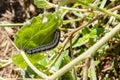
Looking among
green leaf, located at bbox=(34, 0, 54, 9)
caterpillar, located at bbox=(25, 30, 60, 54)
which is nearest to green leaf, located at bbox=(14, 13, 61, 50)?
caterpillar, located at bbox=(25, 30, 60, 54)

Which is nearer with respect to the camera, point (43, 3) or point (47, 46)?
point (47, 46)

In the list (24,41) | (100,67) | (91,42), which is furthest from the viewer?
(100,67)

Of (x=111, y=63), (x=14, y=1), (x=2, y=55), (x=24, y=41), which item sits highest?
(x=24, y=41)

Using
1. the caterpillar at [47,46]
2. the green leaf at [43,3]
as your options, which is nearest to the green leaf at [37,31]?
the caterpillar at [47,46]

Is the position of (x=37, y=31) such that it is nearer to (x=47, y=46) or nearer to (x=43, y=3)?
(x=47, y=46)

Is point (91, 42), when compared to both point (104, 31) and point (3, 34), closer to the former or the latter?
→ point (104, 31)

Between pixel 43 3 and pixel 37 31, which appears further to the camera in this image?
pixel 43 3

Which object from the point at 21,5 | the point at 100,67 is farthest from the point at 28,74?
the point at 21,5

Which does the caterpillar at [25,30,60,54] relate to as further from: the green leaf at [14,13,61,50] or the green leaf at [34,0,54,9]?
the green leaf at [34,0,54,9]

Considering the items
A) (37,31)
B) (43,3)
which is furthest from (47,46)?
(43,3)
